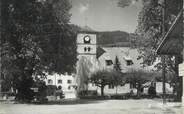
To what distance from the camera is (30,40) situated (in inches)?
784

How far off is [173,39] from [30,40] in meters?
11.9

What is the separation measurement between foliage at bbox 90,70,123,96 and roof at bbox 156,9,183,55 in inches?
805

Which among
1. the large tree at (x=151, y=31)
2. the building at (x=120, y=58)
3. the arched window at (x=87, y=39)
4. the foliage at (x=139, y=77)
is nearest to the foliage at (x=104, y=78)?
the foliage at (x=139, y=77)

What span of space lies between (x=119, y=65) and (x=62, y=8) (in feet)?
51.6

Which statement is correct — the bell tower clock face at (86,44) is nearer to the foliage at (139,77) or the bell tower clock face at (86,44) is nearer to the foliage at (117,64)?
the foliage at (139,77)

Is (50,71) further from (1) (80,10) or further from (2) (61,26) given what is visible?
(1) (80,10)

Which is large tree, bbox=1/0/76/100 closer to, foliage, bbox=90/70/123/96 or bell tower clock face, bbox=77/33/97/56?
bell tower clock face, bbox=77/33/97/56

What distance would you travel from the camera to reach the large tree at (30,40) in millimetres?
19266

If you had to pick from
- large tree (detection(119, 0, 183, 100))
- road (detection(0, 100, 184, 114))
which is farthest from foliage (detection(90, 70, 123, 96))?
road (detection(0, 100, 184, 114))

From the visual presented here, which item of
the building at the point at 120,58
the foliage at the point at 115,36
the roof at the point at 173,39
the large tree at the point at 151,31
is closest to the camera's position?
the roof at the point at 173,39

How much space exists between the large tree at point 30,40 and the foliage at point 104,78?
876 centimetres

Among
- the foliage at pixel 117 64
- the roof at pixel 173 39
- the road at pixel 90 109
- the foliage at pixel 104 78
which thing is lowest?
the road at pixel 90 109

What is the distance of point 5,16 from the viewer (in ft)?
62.1

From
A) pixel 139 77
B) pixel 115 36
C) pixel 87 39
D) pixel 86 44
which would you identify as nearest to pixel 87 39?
pixel 87 39
